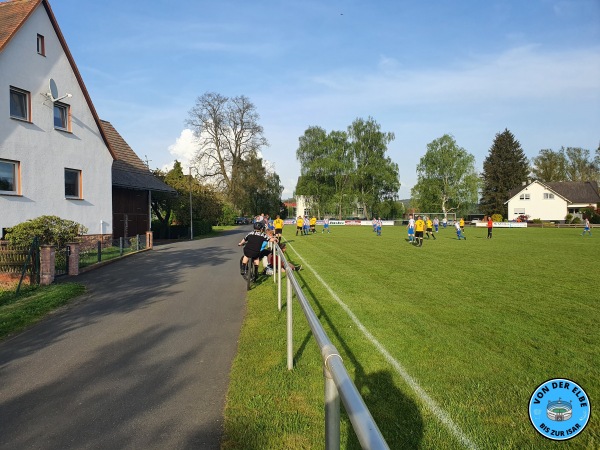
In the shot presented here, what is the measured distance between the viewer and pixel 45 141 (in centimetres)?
1981

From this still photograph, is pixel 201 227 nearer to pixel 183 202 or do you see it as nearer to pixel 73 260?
pixel 183 202

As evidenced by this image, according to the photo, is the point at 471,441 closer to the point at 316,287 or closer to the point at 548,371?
the point at 548,371

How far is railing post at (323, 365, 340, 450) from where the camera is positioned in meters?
2.02

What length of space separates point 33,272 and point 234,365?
979 centimetres

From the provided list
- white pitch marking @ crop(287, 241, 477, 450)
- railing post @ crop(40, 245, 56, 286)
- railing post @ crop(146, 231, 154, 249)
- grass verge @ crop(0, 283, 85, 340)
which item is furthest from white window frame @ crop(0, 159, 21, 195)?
white pitch marking @ crop(287, 241, 477, 450)

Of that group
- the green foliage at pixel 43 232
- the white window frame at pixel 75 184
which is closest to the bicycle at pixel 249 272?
the green foliage at pixel 43 232

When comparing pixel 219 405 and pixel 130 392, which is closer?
pixel 219 405

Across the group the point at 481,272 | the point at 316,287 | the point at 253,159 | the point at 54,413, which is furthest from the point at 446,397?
the point at 253,159

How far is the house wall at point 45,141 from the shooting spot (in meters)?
18.2

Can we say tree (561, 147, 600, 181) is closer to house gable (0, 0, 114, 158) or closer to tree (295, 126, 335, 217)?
tree (295, 126, 335, 217)

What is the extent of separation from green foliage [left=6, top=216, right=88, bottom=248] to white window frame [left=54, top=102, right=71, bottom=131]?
804 centimetres

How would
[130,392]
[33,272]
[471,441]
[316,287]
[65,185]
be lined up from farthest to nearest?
[65,185] < [33,272] < [316,287] < [130,392] < [471,441]

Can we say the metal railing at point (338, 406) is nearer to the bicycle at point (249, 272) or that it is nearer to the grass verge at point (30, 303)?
the grass verge at point (30, 303)

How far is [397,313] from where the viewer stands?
736cm
